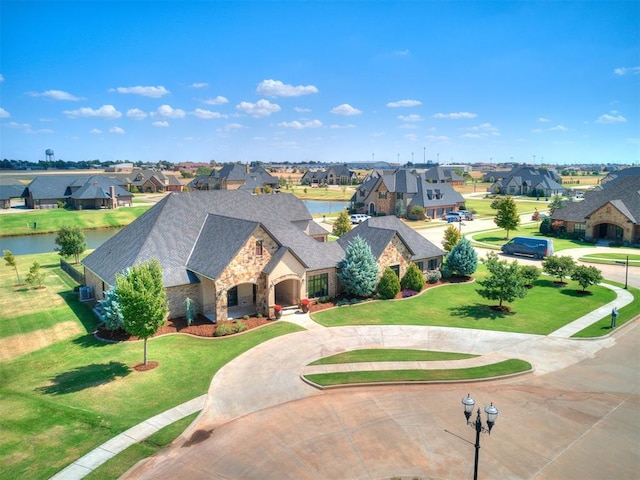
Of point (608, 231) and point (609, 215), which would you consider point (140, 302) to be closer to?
point (609, 215)

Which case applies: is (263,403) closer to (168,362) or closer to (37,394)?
(168,362)

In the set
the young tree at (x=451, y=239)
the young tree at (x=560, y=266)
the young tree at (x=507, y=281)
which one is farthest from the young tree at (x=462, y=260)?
the young tree at (x=507, y=281)

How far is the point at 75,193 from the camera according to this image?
305 ft

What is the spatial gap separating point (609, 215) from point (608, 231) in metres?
3.08

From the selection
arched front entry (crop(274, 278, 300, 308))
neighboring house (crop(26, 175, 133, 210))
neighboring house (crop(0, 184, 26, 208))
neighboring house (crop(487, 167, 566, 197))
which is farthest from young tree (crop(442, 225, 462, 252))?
neighboring house (crop(0, 184, 26, 208))

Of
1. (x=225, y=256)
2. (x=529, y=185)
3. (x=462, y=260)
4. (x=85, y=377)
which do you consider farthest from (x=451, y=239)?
(x=529, y=185)

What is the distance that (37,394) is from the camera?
1950 cm

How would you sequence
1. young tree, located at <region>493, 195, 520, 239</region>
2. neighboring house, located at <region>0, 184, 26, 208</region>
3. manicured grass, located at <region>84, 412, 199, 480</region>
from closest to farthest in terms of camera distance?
manicured grass, located at <region>84, 412, 199, 480</region>
young tree, located at <region>493, 195, 520, 239</region>
neighboring house, located at <region>0, 184, 26, 208</region>

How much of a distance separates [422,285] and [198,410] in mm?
21706

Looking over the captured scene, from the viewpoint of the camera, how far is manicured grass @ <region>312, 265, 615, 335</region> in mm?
28344

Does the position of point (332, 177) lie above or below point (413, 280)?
above

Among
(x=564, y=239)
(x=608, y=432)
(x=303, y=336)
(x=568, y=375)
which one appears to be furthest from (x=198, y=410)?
(x=564, y=239)

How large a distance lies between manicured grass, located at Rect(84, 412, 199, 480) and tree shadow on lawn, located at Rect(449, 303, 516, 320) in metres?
19.5

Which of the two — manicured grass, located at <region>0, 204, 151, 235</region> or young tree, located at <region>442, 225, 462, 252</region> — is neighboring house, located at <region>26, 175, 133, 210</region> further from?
young tree, located at <region>442, 225, 462, 252</region>
